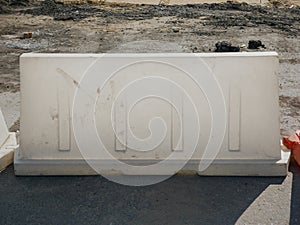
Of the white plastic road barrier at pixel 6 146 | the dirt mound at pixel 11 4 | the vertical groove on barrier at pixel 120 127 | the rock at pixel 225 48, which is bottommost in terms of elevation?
the dirt mound at pixel 11 4

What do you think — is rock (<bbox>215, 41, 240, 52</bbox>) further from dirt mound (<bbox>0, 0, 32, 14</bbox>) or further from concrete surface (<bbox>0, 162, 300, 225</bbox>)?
dirt mound (<bbox>0, 0, 32, 14</bbox>)

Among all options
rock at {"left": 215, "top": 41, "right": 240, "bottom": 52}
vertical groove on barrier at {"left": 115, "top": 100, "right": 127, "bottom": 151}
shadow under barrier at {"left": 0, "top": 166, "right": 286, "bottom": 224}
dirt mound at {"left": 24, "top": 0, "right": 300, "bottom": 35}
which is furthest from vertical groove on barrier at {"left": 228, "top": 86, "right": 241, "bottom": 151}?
dirt mound at {"left": 24, "top": 0, "right": 300, "bottom": 35}

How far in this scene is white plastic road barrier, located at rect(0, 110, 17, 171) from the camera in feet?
16.1

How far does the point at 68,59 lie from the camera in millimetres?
4664

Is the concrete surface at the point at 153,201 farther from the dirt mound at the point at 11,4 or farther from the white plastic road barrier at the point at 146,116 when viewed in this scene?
the dirt mound at the point at 11,4

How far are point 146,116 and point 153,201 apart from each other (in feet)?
2.55

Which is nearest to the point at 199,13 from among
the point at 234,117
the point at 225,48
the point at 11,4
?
the point at 225,48

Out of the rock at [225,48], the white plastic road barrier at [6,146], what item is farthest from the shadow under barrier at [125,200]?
the rock at [225,48]

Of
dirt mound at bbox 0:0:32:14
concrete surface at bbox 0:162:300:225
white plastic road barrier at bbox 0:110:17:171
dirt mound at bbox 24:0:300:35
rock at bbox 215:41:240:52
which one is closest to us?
concrete surface at bbox 0:162:300:225

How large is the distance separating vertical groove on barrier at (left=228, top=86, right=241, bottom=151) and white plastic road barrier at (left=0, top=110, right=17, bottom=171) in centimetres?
203

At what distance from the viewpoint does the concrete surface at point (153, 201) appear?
412cm

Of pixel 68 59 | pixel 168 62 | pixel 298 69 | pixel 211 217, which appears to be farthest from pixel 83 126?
pixel 298 69

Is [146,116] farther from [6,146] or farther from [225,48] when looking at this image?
[225,48]

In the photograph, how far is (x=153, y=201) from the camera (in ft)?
14.4
